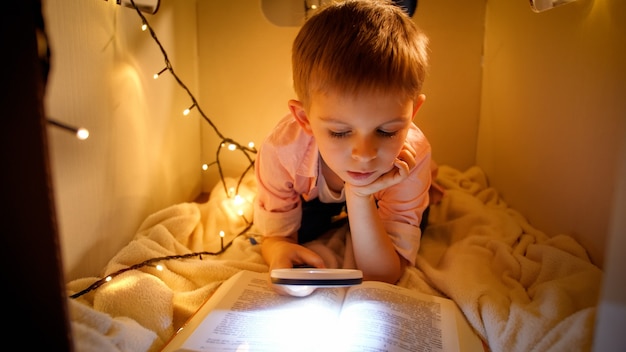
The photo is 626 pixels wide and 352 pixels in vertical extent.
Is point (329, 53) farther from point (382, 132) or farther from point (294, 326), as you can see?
point (294, 326)

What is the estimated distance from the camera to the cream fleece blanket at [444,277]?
63cm

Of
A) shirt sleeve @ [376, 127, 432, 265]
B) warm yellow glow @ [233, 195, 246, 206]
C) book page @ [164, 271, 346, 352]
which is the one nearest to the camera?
book page @ [164, 271, 346, 352]

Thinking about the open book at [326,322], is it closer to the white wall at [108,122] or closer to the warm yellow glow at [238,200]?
the white wall at [108,122]

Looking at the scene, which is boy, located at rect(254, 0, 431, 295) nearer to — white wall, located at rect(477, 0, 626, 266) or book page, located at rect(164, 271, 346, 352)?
book page, located at rect(164, 271, 346, 352)

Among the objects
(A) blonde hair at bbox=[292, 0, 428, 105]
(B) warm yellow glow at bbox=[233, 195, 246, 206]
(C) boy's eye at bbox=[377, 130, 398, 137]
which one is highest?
(A) blonde hair at bbox=[292, 0, 428, 105]

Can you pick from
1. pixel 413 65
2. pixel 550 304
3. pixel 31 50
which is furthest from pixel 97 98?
pixel 550 304

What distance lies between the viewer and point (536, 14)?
1059mm

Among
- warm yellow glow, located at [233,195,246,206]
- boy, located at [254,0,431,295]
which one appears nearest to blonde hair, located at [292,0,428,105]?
boy, located at [254,0,431,295]

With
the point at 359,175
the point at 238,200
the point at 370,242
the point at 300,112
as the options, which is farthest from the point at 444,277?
the point at 238,200

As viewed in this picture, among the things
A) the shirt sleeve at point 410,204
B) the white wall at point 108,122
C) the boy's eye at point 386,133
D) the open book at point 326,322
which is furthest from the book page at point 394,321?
the white wall at point 108,122

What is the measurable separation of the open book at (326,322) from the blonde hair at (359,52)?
1.09ft

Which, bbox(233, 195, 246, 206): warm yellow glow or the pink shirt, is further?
bbox(233, 195, 246, 206): warm yellow glow

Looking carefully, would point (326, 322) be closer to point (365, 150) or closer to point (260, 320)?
point (260, 320)

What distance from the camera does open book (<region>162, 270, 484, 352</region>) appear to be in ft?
2.05
